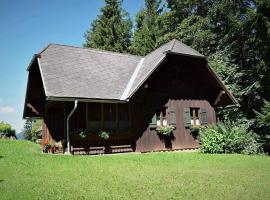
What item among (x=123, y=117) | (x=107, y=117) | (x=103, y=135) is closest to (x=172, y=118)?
(x=123, y=117)

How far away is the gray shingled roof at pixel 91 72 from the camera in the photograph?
53.6 ft

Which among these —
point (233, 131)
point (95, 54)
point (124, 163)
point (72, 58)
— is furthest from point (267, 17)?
point (124, 163)

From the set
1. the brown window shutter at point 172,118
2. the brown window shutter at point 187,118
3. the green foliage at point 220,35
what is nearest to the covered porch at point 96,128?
the brown window shutter at point 172,118

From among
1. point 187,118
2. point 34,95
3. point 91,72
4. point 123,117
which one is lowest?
point 187,118

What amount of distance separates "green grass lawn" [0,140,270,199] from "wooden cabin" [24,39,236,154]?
3839mm

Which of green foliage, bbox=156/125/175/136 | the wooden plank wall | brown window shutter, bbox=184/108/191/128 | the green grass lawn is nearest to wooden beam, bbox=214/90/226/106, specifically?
the wooden plank wall

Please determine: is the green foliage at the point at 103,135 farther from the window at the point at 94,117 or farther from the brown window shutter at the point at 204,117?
the brown window shutter at the point at 204,117

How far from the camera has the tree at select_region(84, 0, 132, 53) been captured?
129ft

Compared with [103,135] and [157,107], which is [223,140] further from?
[103,135]

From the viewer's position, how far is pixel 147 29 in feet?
125

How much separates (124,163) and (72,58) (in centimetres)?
945

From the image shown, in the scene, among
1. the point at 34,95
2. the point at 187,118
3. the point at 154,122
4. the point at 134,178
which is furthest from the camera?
the point at 34,95

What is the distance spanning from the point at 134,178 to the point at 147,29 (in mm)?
30865

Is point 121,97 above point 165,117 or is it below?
above
